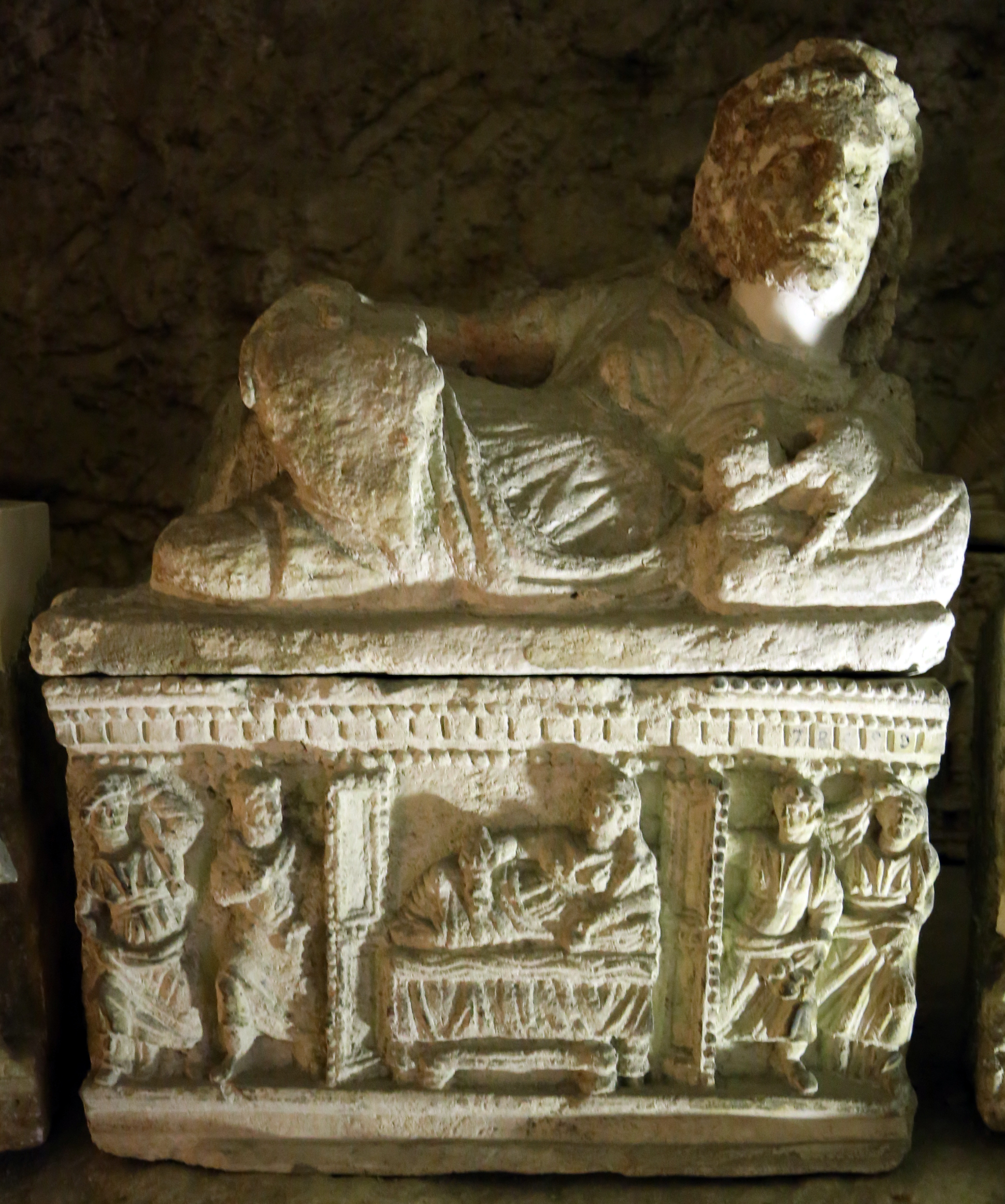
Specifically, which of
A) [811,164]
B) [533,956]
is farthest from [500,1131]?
[811,164]

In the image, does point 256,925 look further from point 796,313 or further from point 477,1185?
point 796,313

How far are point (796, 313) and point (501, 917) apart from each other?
4.54ft

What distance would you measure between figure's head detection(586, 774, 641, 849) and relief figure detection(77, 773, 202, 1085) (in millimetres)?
→ 771

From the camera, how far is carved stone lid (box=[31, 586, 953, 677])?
212 centimetres

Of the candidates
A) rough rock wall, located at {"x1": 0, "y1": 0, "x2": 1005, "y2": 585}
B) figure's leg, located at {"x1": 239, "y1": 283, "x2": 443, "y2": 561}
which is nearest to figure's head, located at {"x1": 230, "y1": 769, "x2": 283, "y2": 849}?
figure's leg, located at {"x1": 239, "y1": 283, "x2": 443, "y2": 561}

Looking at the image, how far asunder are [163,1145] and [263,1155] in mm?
208

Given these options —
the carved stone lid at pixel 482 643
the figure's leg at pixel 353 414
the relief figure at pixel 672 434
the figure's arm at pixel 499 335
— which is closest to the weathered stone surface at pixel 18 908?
the carved stone lid at pixel 482 643

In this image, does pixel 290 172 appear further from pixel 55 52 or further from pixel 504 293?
pixel 504 293

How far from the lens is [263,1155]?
238 centimetres

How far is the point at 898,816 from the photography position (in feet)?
7.20

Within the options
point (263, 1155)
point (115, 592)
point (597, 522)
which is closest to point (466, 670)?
point (597, 522)

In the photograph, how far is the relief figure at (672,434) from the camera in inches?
84.0

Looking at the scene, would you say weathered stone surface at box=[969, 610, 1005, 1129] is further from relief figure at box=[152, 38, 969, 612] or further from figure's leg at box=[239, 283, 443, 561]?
figure's leg at box=[239, 283, 443, 561]

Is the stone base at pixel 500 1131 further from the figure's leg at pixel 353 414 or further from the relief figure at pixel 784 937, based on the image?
the figure's leg at pixel 353 414
